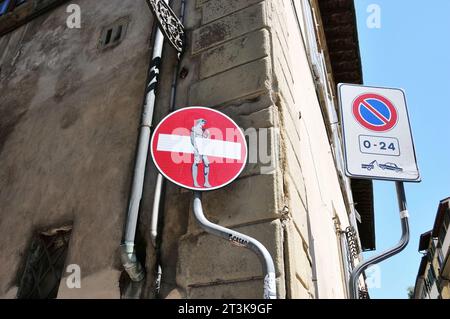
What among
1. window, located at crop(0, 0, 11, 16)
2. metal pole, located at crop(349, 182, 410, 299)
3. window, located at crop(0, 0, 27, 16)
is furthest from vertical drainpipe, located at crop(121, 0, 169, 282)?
window, located at crop(0, 0, 11, 16)

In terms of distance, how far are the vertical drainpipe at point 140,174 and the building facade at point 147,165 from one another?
0.08m

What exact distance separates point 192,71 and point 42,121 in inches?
78.9

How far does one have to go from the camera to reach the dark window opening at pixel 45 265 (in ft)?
10.6

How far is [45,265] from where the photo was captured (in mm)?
3357

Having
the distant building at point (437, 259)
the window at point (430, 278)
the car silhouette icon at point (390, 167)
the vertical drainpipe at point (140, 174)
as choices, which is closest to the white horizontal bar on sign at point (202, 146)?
the vertical drainpipe at point (140, 174)

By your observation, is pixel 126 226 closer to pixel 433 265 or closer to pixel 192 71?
pixel 192 71

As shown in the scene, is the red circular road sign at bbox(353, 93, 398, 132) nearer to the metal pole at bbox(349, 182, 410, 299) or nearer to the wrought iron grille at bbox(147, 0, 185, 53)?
the metal pole at bbox(349, 182, 410, 299)

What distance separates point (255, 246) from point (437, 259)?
88.8 ft

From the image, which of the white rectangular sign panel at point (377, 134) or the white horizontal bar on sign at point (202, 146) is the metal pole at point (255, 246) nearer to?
the white horizontal bar on sign at point (202, 146)

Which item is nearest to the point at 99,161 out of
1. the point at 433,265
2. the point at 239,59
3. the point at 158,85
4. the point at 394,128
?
the point at 158,85

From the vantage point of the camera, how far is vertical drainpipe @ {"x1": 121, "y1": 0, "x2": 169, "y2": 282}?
103 inches

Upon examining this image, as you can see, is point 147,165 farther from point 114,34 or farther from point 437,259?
point 437,259

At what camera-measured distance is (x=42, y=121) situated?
4.38m
